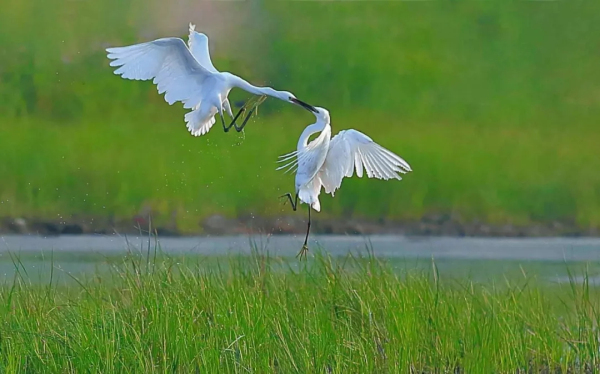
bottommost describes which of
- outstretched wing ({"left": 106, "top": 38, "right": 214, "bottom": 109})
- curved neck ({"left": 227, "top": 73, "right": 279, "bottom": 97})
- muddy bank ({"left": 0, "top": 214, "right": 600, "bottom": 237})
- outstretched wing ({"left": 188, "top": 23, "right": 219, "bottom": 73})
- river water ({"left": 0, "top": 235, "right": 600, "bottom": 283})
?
river water ({"left": 0, "top": 235, "right": 600, "bottom": 283})

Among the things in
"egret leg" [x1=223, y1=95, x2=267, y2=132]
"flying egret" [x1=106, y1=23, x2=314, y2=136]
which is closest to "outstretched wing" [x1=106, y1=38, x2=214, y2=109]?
"flying egret" [x1=106, y1=23, x2=314, y2=136]

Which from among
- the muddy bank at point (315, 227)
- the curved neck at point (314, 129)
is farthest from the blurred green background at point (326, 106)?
the curved neck at point (314, 129)

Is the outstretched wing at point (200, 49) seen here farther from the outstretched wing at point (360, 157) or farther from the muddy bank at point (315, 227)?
the muddy bank at point (315, 227)

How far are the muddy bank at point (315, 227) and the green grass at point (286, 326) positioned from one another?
14.4 feet

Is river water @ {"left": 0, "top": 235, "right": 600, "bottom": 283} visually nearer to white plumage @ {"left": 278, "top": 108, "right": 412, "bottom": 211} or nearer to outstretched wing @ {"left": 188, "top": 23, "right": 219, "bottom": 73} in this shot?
outstretched wing @ {"left": 188, "top": 23, "right": 219, "bottom": 73}

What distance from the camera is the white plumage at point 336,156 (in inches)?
161

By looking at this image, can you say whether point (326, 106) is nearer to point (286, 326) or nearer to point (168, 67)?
point (168, 67)

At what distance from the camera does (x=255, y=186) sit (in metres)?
9.30

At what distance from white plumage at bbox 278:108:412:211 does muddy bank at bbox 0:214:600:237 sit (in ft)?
14.7

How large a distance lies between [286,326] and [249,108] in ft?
3.74

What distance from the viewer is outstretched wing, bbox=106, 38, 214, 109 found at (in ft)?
14.0

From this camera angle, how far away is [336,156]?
4188 mm

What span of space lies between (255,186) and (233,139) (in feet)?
4.02

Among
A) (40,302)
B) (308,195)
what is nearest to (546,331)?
(308,195)
